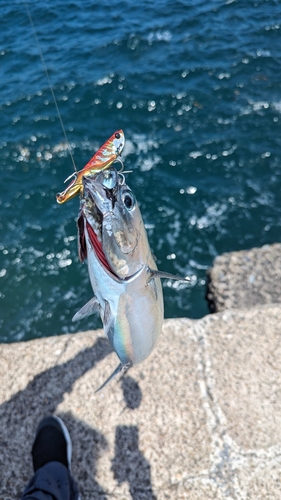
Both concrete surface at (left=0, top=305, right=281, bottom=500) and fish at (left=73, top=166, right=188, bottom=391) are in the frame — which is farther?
concrete surface at (left=0, top=305, right=281, bottom=500)

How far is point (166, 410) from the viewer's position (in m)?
3.65

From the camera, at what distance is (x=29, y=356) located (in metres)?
4.10

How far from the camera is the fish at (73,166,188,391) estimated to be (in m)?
1.86

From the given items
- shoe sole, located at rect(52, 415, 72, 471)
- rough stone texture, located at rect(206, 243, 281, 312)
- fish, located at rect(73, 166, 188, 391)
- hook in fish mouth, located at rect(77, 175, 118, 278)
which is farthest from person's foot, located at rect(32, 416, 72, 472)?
rough stone texture, located at rect(206, 243, 281, 312)

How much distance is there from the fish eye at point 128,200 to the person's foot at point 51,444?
232 centimetres

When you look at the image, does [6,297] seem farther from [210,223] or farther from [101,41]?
[101,41]

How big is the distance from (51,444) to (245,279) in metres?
3.02

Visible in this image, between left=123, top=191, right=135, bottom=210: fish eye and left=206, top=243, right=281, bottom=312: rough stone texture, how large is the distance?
338 centimetres

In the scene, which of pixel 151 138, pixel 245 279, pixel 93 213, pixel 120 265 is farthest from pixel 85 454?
pixel 151 138

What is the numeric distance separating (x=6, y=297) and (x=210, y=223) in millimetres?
3592

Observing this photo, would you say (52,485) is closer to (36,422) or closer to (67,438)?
(67,438)

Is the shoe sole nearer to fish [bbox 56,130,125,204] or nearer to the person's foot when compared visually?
the person's foot

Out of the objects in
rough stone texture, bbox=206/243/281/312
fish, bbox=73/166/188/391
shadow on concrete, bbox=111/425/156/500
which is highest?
fish, bbox=73/166/188/391

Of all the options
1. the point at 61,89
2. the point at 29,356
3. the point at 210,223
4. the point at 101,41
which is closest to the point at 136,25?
the point at 101,41
